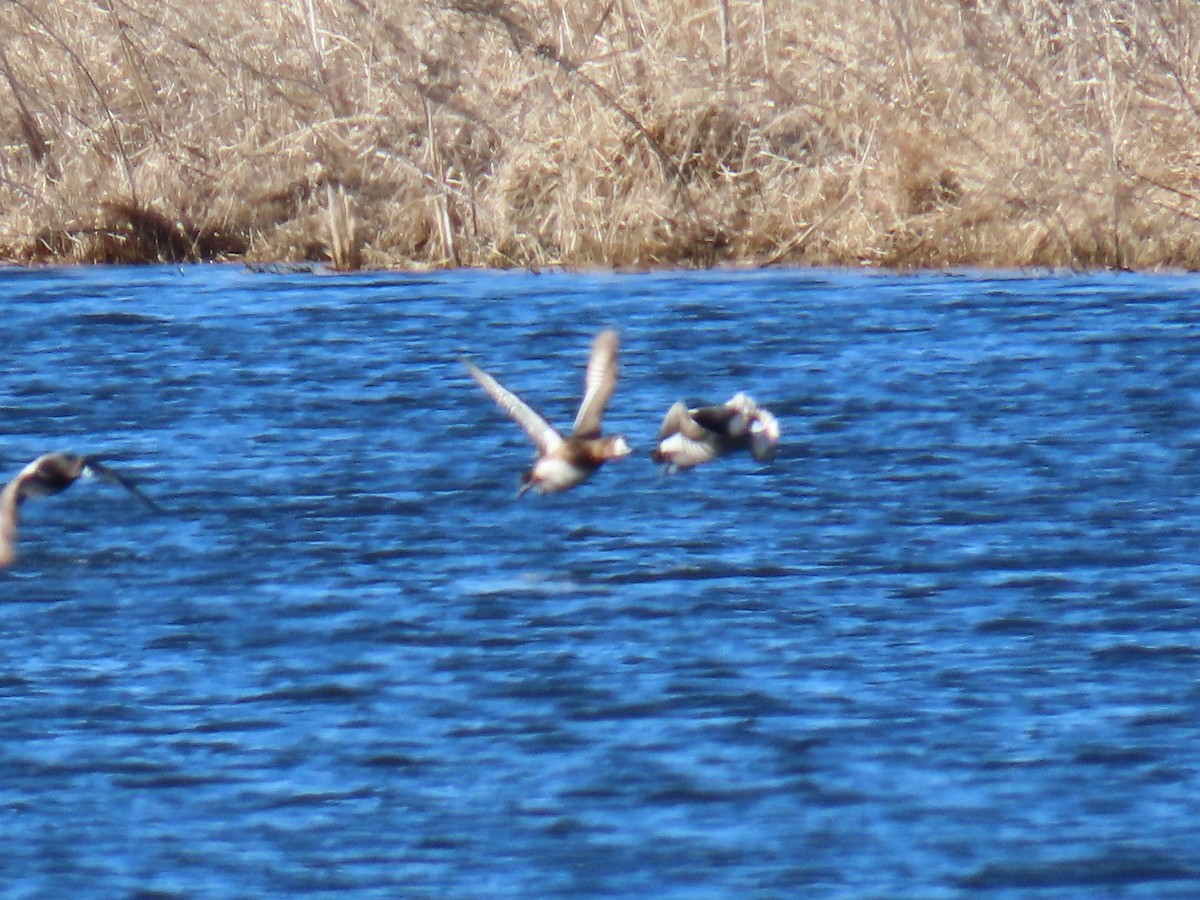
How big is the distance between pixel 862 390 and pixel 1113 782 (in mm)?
7787

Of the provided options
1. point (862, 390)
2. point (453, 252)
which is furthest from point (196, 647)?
point (453, 252)

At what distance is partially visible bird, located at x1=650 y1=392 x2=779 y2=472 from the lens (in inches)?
424

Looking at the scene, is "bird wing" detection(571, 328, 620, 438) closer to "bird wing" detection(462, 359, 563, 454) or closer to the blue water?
"bird wing" detection(462, 359, 563, 454)

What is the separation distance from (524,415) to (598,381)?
347 mm

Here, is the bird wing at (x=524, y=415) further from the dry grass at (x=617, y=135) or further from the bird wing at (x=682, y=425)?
the dry grass at (x=617, y=135)

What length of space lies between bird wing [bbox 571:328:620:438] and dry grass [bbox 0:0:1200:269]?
7615 millimetres

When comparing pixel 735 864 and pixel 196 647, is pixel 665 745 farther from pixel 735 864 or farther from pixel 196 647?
pixel 196 647

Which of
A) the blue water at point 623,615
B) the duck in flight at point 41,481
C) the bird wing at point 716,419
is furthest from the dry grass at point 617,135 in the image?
the duck in flight at point 41,481

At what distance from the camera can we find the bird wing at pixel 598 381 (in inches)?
410

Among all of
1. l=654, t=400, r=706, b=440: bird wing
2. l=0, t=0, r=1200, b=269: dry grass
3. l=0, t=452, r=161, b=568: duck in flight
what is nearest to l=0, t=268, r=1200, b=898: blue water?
l=0, t=452, r=161, b=568: duck in flight

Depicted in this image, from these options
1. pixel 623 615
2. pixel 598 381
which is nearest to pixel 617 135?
pixel 598 381

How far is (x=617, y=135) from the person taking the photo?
19.2m

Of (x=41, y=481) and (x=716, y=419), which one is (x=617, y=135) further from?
(x=41, y=481)

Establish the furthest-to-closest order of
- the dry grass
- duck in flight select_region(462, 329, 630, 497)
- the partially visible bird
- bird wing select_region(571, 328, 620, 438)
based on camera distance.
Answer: the dry grass, the partially visible bird, duck in flight select_region(462, 329, 630, 497), bird wing select_region(571, 328, 620, 438)
